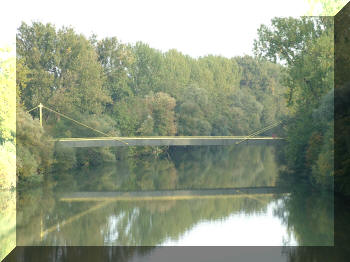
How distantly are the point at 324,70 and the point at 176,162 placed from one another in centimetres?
856

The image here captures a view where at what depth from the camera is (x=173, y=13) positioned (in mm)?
21875

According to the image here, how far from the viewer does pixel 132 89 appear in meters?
21.6

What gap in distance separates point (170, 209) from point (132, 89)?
813 cm

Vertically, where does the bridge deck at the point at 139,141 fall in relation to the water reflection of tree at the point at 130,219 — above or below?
above

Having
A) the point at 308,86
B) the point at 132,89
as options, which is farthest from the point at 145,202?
the point at 132,89

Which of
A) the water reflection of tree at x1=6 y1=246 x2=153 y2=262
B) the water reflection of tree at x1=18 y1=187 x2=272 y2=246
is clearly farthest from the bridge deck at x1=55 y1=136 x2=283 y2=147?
the water reflection of tree at x1=6 y1=246 x2=153 y2=262

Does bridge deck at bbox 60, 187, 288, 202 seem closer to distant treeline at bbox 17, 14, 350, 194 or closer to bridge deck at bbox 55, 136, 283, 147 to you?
distant treeline at bbox 17, 14, 350, 194

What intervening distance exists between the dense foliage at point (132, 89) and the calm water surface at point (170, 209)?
1.65 meters

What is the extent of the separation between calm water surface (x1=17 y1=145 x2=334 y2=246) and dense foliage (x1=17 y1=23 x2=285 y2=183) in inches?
65.0

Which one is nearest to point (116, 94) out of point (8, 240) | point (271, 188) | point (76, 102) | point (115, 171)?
point (76, 102)

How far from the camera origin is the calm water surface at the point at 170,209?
11031 mm

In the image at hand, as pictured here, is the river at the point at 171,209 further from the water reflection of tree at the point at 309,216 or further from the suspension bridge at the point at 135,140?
the suspension bridge at the point at 135,140

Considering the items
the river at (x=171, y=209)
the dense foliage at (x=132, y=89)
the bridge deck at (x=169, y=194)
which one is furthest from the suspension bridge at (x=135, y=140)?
the bridge deck at (x=169, y=194)

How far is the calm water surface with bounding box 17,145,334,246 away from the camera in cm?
1103
